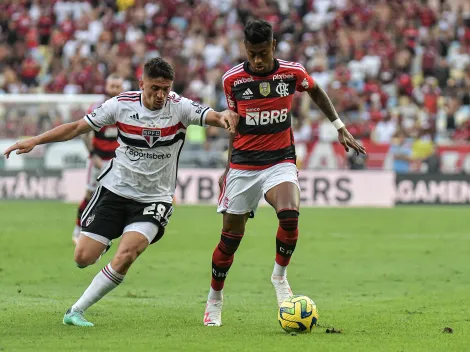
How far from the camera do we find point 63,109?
27.1 meters

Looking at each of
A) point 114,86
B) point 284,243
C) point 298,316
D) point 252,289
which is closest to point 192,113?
point 284,243

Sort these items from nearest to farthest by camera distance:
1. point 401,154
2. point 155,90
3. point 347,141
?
1. point 155,90
2. point 347,141
3. point 401,154

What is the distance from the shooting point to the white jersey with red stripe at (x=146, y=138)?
8352mm

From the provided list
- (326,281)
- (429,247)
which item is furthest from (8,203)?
(326,281)

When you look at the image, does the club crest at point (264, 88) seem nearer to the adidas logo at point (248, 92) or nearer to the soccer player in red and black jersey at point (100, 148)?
the adidas logo at point (248, 92)

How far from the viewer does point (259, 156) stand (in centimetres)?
865

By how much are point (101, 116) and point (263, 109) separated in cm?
138

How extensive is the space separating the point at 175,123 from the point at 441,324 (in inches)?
109

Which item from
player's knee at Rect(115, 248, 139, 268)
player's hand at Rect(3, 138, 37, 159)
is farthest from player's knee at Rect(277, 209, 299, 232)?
player's hand at Rect(3, 138, 37, 159)

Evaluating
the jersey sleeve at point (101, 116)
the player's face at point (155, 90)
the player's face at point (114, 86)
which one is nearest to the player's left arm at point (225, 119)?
the player's face at point (155, 90)

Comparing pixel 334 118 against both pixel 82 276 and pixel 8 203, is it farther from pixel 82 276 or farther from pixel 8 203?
pixel 8 203

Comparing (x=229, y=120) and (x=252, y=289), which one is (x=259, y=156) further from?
(x=252, y=289)

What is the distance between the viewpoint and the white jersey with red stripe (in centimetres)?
835

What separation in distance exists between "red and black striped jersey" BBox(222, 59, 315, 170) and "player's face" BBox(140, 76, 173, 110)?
661 mm
